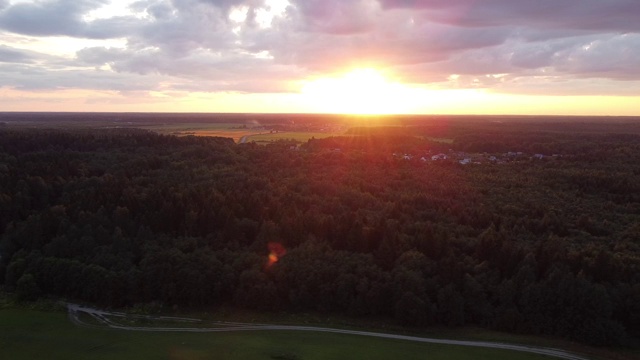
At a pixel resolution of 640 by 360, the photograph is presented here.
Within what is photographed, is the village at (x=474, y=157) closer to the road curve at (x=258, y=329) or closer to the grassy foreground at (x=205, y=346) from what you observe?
the road curve at (x=258, y=329)

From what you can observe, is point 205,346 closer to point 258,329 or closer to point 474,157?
point 258,329

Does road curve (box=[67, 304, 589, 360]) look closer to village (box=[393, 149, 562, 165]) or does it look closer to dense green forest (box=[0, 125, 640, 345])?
dense green forest (box=[0, 125, 640, 345])

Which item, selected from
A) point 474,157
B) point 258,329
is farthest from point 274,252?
point 474,157

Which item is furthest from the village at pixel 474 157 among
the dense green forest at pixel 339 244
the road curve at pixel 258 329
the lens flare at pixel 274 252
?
the road curve at pixel 258 329

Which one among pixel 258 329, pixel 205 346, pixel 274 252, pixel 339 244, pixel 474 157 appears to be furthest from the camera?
pixel 474 157

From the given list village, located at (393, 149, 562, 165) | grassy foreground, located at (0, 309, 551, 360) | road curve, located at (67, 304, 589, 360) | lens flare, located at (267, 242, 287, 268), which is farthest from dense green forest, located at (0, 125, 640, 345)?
village, located at (393, 149, 562, 165)

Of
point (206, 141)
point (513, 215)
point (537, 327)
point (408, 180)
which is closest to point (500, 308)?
point (537, 327)
